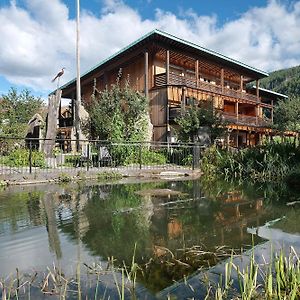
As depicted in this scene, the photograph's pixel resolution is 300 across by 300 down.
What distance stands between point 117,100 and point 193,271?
16138 mm

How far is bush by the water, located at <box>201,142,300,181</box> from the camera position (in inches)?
525

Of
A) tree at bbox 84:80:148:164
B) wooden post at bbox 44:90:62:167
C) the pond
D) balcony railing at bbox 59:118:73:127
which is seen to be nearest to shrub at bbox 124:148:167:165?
tree at bbox 84:80:148:164

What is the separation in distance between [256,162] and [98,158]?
7.08m

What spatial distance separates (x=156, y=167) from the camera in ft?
51.1

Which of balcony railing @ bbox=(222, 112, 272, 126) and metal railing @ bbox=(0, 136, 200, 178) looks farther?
balcony railing @ bbox=(222, 112, 272, 126)

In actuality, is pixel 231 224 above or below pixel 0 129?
below

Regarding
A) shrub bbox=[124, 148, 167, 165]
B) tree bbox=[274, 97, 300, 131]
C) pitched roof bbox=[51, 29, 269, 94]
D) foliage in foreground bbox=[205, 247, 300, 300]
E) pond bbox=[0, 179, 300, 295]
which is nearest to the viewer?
foliage in foreground bbox=[205, 247, 300, 300]

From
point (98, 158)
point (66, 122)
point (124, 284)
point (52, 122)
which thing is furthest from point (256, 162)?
point (66, 122)

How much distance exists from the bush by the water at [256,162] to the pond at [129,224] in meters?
3.73

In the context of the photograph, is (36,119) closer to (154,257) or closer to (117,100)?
(117,100)

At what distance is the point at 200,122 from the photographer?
17.8 metres

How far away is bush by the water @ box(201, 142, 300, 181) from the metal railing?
2.89 ft

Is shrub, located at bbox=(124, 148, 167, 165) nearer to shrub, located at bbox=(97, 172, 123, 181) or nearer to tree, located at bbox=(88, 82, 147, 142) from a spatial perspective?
tree, located at bbox=(88, 82, 147, 142)

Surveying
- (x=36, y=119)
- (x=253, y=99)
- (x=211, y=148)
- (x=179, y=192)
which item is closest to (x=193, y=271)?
(x=179, y=192)
